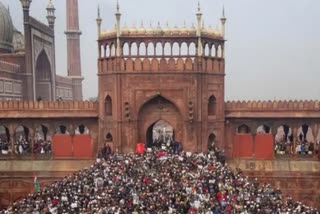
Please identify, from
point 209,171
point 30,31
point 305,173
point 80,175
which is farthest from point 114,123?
A: point 30,31

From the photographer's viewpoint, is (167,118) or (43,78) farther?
(43,78)

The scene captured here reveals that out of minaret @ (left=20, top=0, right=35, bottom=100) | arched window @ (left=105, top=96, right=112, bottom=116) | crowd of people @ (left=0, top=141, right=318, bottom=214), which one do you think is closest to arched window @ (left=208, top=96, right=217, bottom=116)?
crowd of people @ (left=0, top=141, right=318, bottom=214)

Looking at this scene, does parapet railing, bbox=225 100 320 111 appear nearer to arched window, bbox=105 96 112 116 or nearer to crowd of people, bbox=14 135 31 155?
arched window, bbox=105 96 112 116

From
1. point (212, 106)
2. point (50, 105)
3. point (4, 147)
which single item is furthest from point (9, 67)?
point (212, 106)

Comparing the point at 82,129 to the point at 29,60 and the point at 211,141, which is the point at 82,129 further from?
the point at 29,60

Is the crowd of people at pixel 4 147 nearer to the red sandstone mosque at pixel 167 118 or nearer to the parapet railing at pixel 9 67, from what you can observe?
the red sandstone mosque at pixel 167 118

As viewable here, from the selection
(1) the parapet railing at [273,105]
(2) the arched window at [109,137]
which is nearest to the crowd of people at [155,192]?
(2) the arched window at [109,137]
